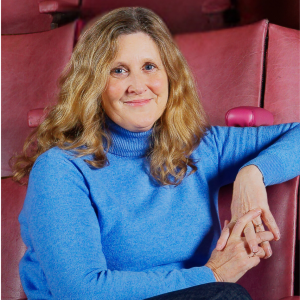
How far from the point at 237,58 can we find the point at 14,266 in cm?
83

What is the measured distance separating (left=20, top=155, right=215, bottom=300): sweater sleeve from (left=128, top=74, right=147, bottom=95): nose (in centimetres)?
22

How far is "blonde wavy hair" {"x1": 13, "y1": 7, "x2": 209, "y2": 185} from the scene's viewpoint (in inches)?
35.6

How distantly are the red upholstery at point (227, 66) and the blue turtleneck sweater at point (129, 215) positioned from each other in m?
0.23

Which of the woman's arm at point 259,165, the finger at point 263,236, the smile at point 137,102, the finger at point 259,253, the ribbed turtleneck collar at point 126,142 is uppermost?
the smile at point 137,102

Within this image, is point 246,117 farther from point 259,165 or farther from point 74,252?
point 74,252

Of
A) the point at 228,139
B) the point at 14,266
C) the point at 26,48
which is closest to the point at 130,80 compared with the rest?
the point at 228,139

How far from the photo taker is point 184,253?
0.88 meters

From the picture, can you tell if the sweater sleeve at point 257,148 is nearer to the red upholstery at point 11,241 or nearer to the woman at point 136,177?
the woman at point 136,177

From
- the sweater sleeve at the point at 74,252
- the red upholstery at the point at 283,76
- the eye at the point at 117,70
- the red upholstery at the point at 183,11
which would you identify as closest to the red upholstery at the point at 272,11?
the red upholstery at the point at 183,11

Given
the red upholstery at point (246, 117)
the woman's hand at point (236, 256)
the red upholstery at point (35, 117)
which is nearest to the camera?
the woman's hand at point (236, 256)

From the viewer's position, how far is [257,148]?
0.97 meters

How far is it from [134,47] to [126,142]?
19 centimetres

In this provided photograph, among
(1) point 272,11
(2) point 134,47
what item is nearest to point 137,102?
(2) point 134,47

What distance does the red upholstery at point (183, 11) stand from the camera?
1.67 m
